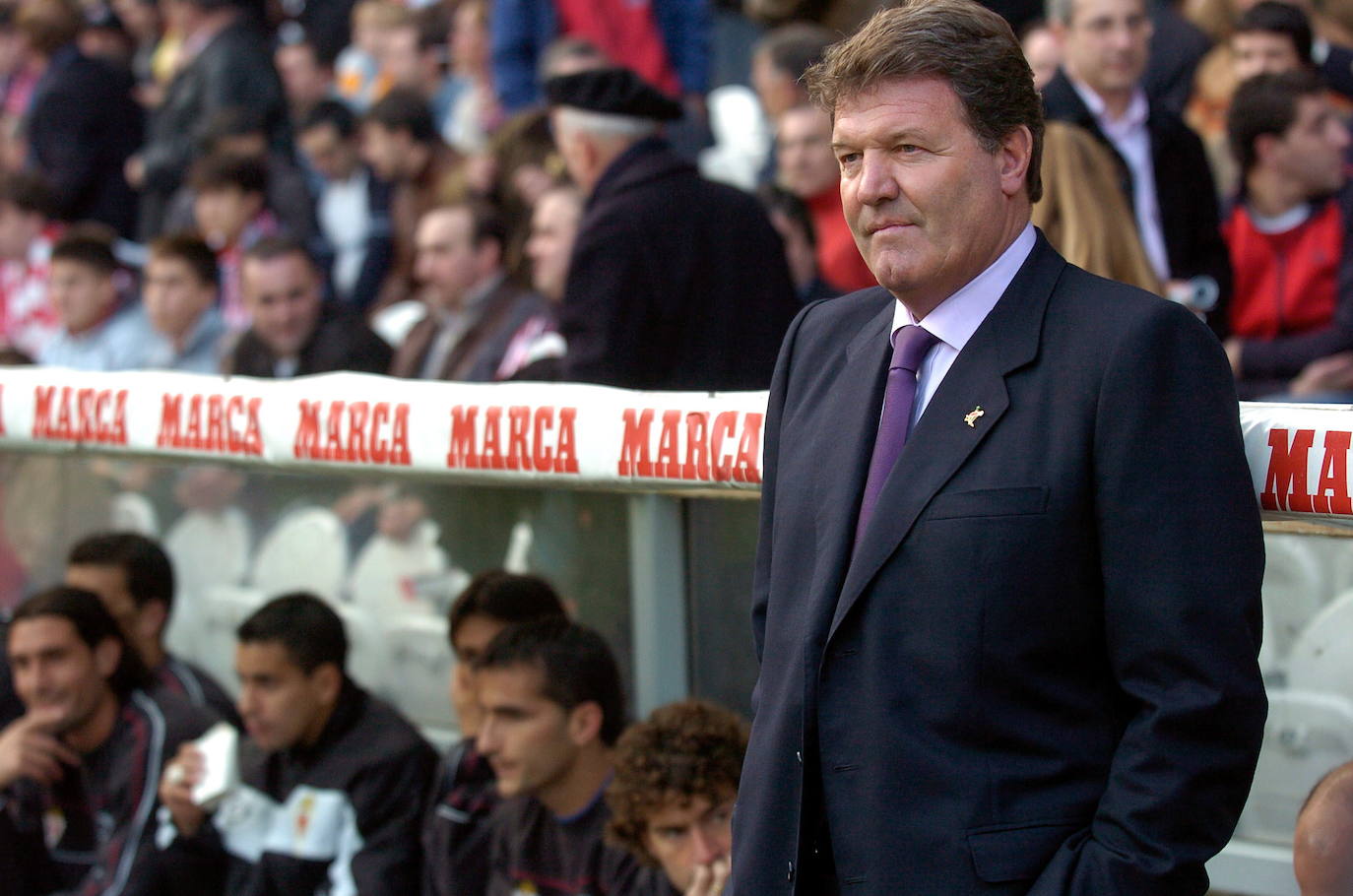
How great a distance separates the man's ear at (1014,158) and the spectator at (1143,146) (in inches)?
121

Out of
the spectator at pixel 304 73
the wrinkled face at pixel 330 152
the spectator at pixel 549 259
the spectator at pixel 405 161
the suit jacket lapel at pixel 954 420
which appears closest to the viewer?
the suit jacket lapel at pixel 954 420

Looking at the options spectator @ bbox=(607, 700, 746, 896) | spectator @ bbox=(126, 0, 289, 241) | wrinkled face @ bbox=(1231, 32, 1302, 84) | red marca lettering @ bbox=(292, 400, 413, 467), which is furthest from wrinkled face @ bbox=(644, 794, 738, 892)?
spectator @ bbox=(126, 0, 289, 241)

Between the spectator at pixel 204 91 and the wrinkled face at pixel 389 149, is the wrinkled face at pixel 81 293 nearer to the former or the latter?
the spectator at pixel 204 91

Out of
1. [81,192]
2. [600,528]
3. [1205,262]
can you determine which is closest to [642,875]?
[600,528]

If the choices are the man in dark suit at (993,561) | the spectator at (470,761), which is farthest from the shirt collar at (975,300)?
the spectator at (470,761)

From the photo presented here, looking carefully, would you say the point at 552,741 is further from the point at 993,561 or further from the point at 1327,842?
the point at 993,561

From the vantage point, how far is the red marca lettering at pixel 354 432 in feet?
11.4

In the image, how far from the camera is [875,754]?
205 centimetres

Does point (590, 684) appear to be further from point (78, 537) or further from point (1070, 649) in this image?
point (78, 537)

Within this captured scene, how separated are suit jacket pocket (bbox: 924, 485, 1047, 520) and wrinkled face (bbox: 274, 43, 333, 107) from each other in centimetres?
895

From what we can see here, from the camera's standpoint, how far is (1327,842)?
2.47 metres

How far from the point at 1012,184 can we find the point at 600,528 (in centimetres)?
191

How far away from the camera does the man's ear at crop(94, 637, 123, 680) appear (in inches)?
184

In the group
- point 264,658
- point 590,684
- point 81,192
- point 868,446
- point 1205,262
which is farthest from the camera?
point 81,192
